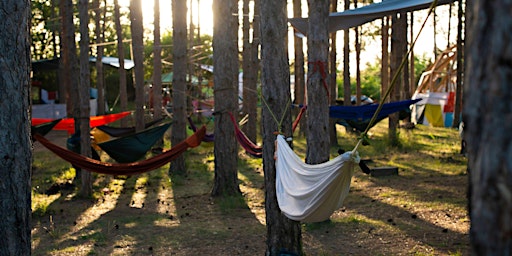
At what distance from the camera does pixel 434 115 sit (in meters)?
19.2

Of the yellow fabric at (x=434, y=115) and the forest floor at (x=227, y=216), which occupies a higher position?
the yellow fabric at (x=434, y=115)

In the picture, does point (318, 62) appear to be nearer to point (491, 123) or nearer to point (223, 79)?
point (223, 79)

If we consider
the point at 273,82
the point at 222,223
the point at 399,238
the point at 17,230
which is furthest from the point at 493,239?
the point at 222,223

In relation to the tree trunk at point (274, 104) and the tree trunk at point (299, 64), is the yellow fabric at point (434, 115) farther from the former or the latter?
the tree trunk at point (274, 104)

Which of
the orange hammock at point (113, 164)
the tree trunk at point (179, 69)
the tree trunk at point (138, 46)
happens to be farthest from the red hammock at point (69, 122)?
the orange hammock at point (113, 164)

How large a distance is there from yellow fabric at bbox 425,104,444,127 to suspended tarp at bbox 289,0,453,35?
454 inches

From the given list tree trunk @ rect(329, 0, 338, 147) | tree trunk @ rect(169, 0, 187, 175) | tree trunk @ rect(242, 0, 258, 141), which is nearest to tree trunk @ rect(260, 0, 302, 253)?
tree trunk @ rect(169, 0, 187, 175)

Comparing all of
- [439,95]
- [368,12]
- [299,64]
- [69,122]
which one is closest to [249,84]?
[299,64]

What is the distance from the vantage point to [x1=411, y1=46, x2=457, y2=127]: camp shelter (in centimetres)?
1888

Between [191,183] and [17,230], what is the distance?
6393mm

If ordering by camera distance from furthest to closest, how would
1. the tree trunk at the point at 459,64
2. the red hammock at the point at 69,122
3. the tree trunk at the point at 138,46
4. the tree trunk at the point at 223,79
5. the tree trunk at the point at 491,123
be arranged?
the tree trunk at the point at 459,64 → the tree trunk at the point at 138,46 → the red hammock at the point at 69,122 → the tree trunk at the point at 223,79 → the tree trunk at the point at 491,123

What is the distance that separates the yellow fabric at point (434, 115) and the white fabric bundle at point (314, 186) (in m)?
15.3

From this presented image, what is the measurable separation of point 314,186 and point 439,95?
15.8m

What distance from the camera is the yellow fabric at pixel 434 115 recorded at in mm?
19062
